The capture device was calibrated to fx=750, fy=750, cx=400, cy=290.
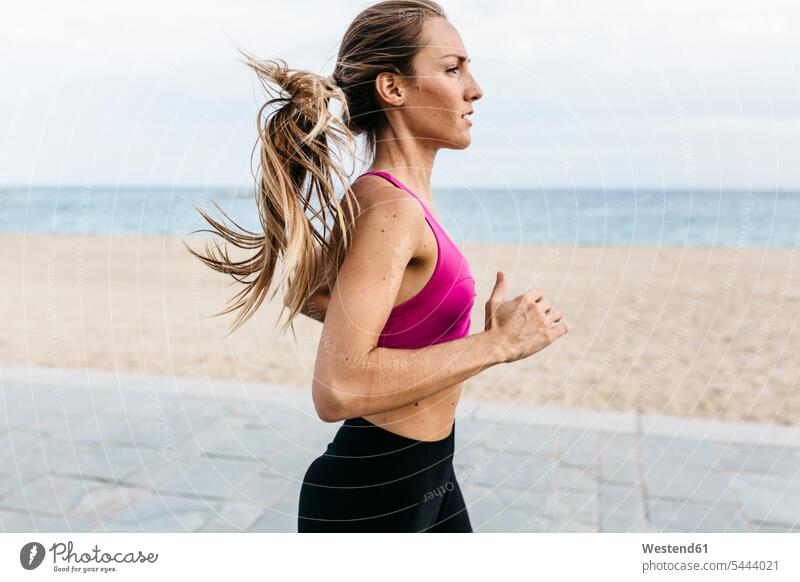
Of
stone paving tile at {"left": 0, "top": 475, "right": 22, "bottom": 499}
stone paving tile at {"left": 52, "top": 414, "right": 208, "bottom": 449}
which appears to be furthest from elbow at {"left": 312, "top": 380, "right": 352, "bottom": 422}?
stone paving tile at {"left": 52, "top": 414, "right": 208, "bottom": 449}

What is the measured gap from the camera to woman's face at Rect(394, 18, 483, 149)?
158 cm

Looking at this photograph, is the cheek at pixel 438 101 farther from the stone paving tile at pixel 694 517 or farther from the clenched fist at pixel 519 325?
the stone paving tile at pixel 694 517

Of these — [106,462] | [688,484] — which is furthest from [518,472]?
[106,462]

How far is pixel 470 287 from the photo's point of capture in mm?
1632

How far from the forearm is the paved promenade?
2.30 metres

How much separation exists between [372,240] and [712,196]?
44.3 metres

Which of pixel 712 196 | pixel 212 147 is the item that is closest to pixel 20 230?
pixel 212 147

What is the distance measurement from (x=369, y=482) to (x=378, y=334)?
0.42m

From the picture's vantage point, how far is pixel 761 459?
4.30 metres

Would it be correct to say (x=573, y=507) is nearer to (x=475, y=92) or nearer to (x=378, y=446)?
(x=378, y=446)

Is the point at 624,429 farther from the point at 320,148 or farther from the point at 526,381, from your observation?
the point at 320,148

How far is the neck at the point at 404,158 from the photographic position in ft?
5.40

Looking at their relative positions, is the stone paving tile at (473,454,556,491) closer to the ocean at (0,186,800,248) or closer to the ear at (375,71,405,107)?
the ear at (375,71,405,107)

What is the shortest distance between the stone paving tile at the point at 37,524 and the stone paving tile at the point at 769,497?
10.5 feet
